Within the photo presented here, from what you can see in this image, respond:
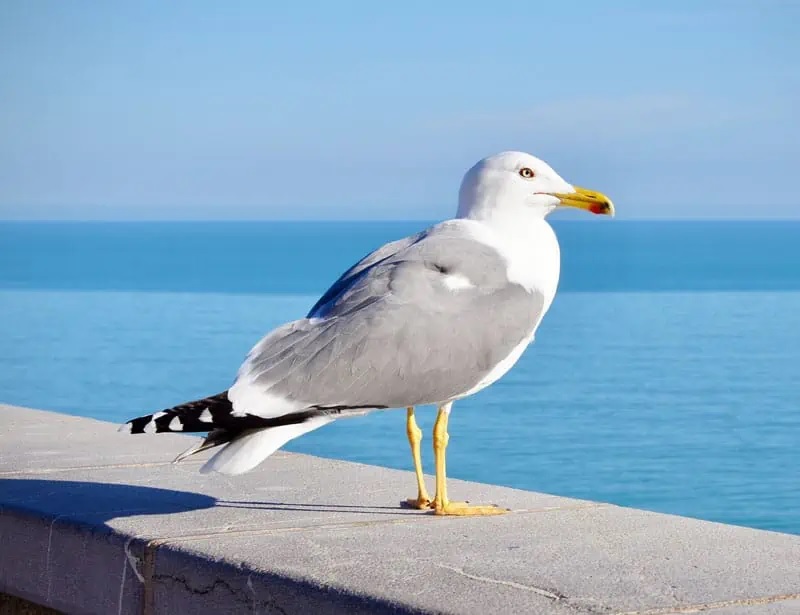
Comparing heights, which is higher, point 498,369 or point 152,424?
point 498,369

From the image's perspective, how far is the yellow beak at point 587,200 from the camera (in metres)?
4.23

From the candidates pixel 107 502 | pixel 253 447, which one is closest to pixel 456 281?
pixel 253 447

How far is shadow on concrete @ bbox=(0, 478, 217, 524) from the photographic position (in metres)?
3.89

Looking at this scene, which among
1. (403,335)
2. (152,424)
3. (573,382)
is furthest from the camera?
(573,382)

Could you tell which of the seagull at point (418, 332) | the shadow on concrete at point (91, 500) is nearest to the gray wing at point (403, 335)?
the seagull at point (418, 332)

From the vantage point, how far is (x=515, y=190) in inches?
164

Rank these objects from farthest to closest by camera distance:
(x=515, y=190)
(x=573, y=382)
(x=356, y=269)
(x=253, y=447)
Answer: (x=573, y=382), (x=515, y=190), (x=356, y=269), (x=253, y=447)

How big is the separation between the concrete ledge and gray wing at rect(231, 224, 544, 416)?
→ 0.36 meters

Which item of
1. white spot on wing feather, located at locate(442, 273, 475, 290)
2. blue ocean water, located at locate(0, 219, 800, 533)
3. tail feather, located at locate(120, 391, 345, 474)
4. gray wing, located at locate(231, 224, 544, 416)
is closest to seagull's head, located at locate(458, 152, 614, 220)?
gray wing, located at locate(231, 224, 544, 416)

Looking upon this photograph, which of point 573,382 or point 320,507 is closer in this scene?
point 320,507

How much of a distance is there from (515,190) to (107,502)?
1.41 metres

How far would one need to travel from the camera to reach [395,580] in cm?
314

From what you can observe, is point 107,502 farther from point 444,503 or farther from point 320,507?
point 444,503

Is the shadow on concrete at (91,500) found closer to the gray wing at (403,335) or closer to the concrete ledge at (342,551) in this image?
the concrete ledge at (342,551)
